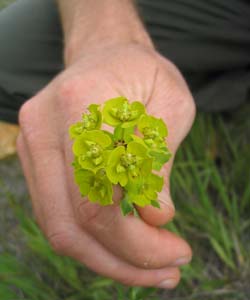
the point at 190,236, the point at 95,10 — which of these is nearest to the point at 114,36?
the point at 95,10

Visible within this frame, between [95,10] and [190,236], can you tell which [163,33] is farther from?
[190,236]

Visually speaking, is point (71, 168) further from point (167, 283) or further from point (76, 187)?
point (167, 283)

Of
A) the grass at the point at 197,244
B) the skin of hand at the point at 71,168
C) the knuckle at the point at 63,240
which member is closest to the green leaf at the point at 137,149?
the skin of hand at the point at 71,168

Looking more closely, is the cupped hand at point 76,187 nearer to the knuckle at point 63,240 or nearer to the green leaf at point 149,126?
the knuckle at point 63,240

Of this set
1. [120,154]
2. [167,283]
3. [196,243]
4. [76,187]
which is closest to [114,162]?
[120,154]

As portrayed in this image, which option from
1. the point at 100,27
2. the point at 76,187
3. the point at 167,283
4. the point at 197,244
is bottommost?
the point at 197,244

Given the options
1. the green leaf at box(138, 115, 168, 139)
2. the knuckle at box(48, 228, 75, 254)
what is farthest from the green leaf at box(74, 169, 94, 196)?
the knuckle at box(48, 228, 75, 254)
